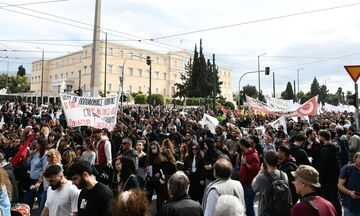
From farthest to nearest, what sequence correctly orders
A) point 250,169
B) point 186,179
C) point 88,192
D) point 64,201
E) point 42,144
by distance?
point 42,144 → point 250,169 → point 64,201 → point 88,192 → point 186,179

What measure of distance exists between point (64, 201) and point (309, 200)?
9.11ft

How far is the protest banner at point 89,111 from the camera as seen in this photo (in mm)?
9492

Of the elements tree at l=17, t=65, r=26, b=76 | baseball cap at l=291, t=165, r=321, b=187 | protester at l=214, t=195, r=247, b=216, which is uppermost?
tree at l=17, t=65, r=26, b=76

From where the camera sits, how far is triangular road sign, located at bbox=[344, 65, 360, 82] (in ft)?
27.6

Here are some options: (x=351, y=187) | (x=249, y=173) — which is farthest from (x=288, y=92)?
(x=351, y=187)

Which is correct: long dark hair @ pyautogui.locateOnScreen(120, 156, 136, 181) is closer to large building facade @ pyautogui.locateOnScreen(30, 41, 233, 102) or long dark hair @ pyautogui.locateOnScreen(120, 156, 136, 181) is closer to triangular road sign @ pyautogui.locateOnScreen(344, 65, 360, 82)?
triangular road sign @ pyautogui.locateOnScreen(344, 65, 360, 82)

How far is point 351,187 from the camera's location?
4496 millimetres

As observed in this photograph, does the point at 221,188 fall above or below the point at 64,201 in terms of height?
above

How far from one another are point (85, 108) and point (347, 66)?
7.72m

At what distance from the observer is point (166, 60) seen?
98.2 m

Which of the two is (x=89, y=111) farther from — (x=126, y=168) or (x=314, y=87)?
(x=314, y=87)

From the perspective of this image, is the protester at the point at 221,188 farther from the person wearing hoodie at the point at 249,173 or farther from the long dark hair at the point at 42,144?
the long dark hair at the point at 42,144

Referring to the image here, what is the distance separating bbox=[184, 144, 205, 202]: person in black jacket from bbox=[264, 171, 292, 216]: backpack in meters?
2.42

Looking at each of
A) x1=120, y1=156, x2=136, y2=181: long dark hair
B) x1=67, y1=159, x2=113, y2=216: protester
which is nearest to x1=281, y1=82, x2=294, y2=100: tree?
x1=120, y1=156, x2=136, y2=181: long dark hair
